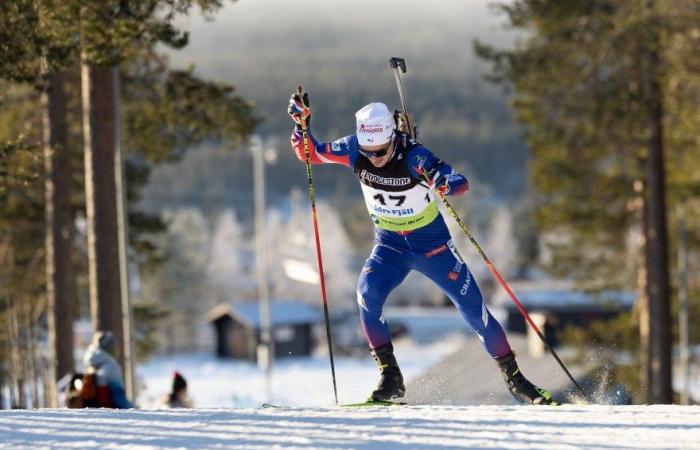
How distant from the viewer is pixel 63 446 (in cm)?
621

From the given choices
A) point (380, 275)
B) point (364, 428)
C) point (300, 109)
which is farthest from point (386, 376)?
point (300, 109)

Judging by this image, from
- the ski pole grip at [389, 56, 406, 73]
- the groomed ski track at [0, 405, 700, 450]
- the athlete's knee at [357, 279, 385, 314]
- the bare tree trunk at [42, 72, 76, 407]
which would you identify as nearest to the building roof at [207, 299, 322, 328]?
the bare tree trunk at [42, 72, 76, 407]

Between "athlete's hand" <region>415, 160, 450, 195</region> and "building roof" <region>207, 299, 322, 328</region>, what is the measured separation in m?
50.8

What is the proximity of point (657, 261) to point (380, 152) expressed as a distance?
50.2 feet

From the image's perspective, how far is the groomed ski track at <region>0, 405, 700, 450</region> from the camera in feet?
19.9

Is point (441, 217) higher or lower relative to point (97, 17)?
lower

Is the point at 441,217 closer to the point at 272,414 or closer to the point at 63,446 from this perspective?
the point at 272,414

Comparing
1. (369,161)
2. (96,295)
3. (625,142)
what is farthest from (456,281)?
(625,142)

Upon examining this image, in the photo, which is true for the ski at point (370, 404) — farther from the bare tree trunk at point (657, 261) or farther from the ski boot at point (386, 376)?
the bare tree trunk at point (657, 261)

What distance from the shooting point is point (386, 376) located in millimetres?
8312

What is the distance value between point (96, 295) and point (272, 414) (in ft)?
24.8

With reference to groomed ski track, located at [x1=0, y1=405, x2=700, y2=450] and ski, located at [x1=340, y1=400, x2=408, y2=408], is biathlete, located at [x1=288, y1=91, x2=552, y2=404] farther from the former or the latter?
groomed ski track, located at [x1=0, y1=405, x2=700, y2=450]

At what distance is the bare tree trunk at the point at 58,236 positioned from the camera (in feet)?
54.3

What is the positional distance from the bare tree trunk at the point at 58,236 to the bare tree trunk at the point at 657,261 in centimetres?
1148
